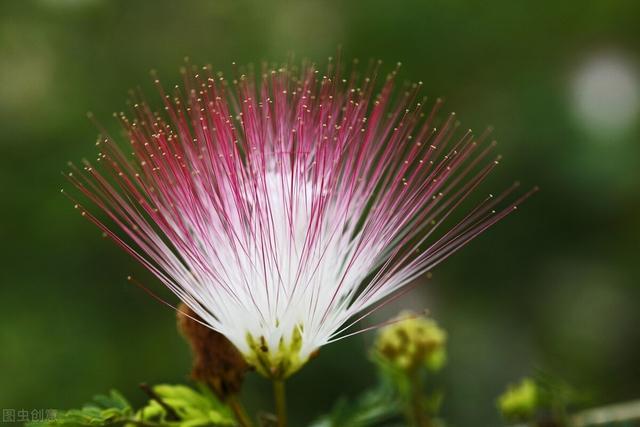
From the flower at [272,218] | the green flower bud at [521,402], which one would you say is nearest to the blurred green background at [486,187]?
the green flower bud at [521,402]

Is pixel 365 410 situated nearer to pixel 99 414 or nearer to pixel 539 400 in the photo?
pixel 539 400

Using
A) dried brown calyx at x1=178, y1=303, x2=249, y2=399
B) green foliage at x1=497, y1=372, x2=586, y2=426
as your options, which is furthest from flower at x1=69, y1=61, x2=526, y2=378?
green foliage at x1=497, y1=372, x2=586, y2=426

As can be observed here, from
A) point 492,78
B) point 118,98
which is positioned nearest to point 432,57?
point 492,78

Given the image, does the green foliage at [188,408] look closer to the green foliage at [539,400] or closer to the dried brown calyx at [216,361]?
the dried brown calyx at [216,361]

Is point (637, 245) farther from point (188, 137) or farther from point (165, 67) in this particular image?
point (188, 137)

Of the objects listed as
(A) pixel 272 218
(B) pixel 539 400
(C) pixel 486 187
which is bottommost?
(B) pixel 539 400

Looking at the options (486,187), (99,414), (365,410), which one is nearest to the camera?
(99,414)

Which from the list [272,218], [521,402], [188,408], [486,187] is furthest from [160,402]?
[486,187]

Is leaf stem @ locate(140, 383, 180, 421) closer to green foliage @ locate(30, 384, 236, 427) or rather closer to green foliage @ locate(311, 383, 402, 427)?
green foliage @ locate(30, 384, 236, 427)
